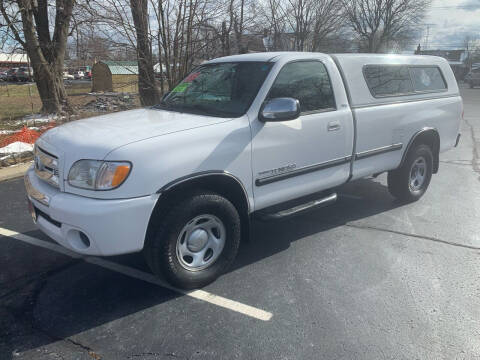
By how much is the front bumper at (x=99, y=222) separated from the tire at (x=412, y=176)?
Answer: 3.61 metres

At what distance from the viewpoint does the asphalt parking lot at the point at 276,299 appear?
271 centimetres

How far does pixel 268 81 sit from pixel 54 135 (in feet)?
6.32

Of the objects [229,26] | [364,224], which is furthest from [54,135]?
[229,26]

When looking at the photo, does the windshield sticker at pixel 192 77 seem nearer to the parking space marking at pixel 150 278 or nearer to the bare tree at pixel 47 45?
the parking space marking at pixel 150 278

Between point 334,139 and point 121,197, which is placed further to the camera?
point 334,139

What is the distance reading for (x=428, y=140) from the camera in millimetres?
5457

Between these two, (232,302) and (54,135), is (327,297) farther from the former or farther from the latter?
(54,135)

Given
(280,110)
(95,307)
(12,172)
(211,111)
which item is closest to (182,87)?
(211,111)

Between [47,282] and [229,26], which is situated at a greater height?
[229,26]

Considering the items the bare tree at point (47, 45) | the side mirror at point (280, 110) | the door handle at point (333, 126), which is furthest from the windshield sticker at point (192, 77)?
the bare tree at point (47, 45)

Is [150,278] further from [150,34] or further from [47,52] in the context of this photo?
[47,52]

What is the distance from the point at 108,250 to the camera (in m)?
2.85

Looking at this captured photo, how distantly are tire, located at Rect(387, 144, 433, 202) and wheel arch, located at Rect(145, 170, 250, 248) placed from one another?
103 inches

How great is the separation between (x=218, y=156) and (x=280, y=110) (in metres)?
0.67
